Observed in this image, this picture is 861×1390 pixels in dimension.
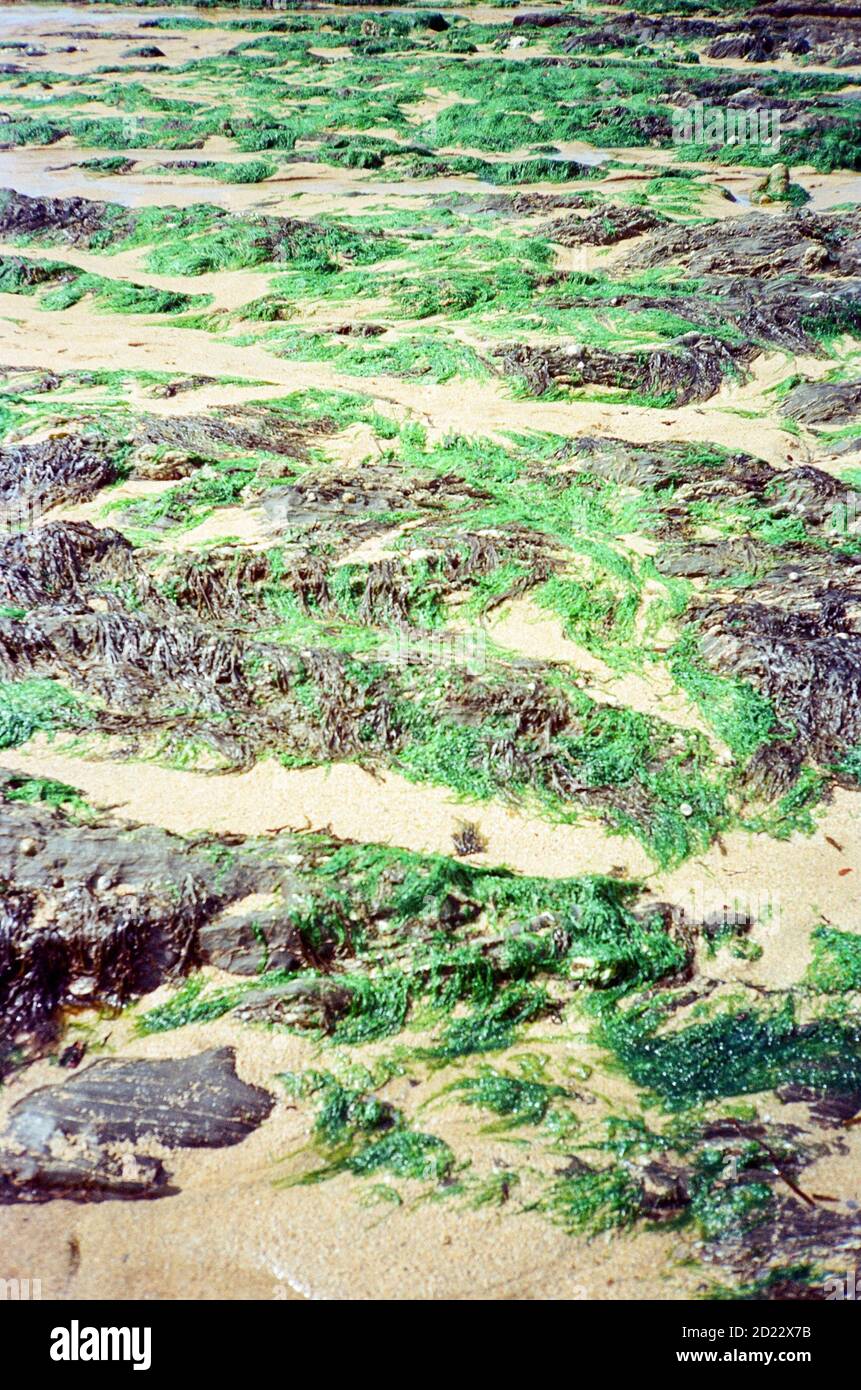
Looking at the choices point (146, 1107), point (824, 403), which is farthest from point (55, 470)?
point (824, 403)

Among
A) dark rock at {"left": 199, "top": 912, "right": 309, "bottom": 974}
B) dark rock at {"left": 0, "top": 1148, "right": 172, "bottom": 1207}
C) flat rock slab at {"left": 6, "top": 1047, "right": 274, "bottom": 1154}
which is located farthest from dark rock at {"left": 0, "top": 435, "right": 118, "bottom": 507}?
dark rock at {"left": 0, "top": 1148, "right": 172, "bottom": 1207}

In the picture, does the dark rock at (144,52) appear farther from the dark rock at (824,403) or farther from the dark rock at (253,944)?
the dark rock at (253,944)

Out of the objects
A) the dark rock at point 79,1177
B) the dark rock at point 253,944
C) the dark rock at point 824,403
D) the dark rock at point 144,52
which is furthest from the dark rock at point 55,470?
the dark rock at point 144,52

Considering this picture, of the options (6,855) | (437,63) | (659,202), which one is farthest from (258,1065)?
(437,63)

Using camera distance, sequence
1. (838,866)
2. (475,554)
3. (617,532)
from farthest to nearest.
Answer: (617,532)
(475,554)
(838,866)

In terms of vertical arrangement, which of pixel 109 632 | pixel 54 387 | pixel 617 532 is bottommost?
pixel 109 632

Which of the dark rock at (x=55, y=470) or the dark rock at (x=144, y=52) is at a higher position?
the dark rock at (x=144, y=52)
